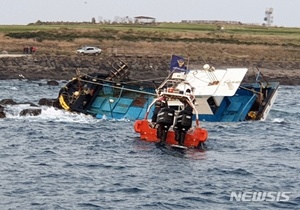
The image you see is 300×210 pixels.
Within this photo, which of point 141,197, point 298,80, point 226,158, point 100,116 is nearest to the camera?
point 141,197

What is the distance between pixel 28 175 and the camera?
100 ft

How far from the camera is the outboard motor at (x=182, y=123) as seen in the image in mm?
35656

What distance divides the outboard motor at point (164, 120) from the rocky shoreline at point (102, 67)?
159ft

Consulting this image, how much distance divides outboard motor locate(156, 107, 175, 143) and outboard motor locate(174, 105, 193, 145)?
34 cm

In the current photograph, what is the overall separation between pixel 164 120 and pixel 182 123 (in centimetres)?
84

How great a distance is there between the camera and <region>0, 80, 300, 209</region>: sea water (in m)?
27.0

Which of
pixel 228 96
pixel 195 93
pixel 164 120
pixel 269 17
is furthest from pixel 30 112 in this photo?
pixel 269 17

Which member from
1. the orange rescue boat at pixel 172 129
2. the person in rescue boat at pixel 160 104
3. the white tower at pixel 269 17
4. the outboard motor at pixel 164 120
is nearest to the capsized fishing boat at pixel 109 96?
the person in rescue boat at pixel 160 104

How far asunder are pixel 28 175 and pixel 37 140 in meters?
8.98

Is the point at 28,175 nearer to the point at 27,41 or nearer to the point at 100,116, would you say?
the point at 100,116

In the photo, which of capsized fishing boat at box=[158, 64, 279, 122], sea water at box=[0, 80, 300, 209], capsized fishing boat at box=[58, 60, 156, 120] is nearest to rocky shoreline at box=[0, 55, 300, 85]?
capsized fishing boat at box=[58, 60, 156, 120]

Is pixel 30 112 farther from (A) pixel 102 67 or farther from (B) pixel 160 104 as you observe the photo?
(A) pixel 102 67

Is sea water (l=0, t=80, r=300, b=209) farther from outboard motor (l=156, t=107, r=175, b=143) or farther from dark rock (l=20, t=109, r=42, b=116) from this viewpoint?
dark rock (l=20, t=109, r=42, b=116)

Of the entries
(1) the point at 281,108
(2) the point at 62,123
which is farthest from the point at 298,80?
(2) the point at 62,123
